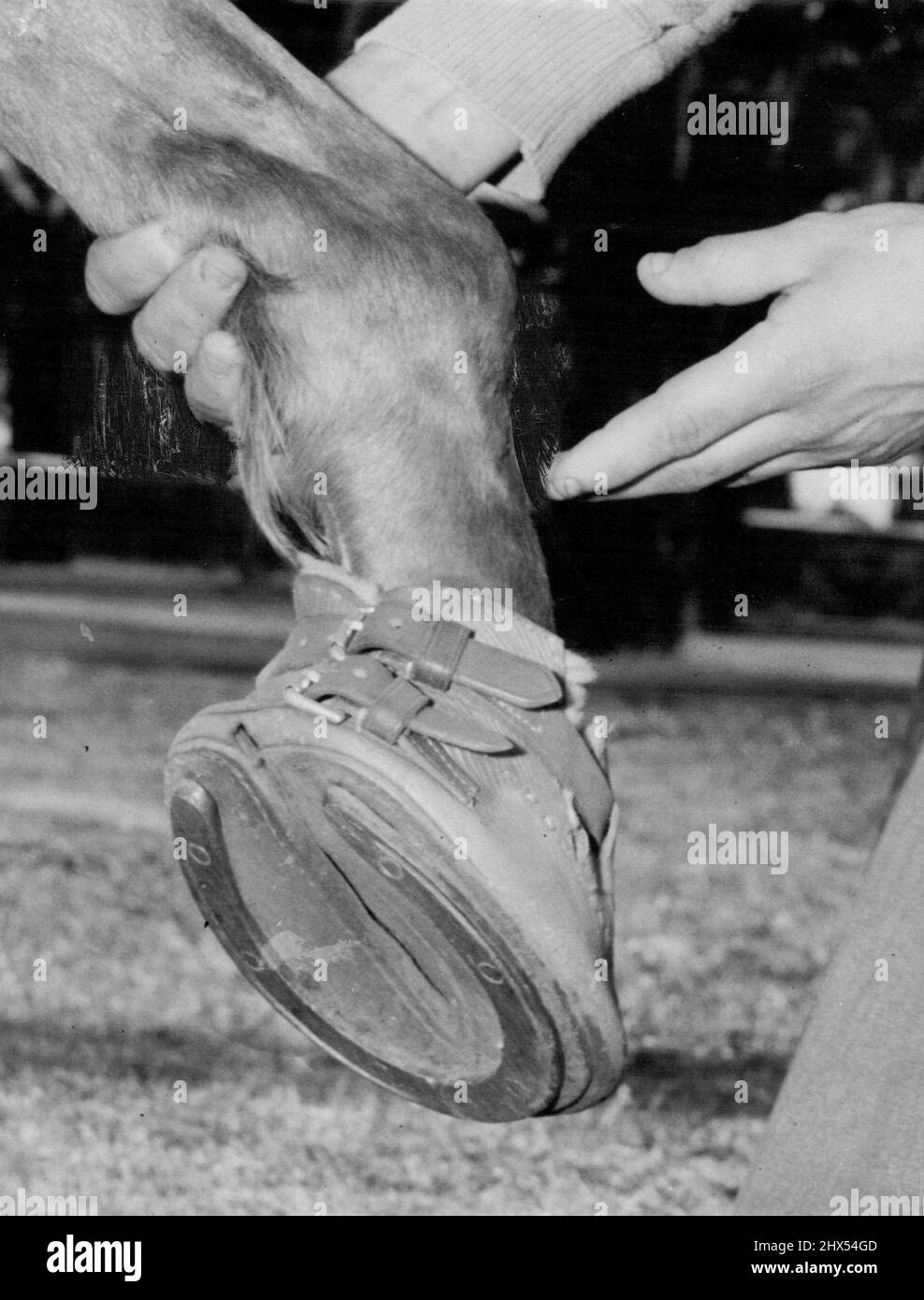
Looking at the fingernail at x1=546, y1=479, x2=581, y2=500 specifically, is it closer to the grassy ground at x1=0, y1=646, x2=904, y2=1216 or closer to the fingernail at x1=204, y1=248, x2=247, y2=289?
the fingernail at x1=204, y1=248, x2=247, y2=289

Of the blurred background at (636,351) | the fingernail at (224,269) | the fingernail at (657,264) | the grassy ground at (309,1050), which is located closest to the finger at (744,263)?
the fingernail at (657,264)

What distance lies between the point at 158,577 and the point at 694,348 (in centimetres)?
517

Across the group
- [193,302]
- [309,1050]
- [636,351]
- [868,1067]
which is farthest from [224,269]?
[309,1050]

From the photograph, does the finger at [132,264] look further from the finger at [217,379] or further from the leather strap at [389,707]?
the leather strap at [389,707]

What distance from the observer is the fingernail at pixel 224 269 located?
892 mm

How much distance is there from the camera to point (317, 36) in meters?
2.21

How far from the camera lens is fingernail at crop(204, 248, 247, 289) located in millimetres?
892

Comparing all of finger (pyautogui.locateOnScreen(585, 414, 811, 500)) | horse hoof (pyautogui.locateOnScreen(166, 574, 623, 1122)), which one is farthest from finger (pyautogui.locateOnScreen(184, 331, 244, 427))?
finger (pyautogui.locateOnScreen(585, 414, 811, 500))

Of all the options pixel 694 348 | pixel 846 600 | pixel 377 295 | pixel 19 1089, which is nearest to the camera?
pixel 377 295

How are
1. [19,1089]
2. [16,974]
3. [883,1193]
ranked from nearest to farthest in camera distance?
[883,1193] < [19,1089] < [16,974]

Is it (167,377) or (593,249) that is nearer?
(167,377)

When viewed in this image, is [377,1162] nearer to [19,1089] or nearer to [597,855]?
[19,1089]

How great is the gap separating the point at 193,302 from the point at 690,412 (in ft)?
1.05

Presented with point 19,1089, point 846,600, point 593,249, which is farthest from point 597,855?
point 846,600
